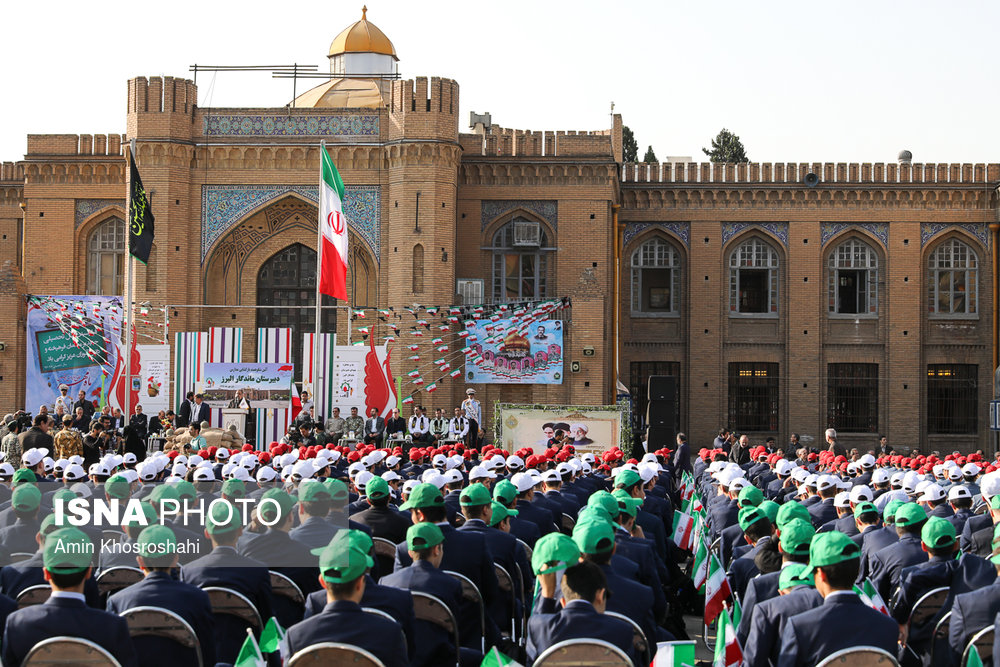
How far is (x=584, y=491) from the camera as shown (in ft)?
39.4

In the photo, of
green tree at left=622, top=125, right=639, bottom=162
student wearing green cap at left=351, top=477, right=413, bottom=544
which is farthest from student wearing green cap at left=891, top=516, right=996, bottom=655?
green tree at left=622, top=125, right=639, bottom=162

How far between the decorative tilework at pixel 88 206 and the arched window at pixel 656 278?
1299cm

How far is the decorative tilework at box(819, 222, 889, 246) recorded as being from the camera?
30641 mm

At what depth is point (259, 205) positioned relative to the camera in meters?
27.2

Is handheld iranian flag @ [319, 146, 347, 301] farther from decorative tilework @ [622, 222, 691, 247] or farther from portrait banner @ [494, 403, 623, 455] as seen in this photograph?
decorative tilework @ [622, 222, 691, 247]

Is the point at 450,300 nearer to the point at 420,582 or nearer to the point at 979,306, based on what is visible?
the point at 979,306

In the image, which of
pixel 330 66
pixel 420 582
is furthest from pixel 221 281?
pixel 420 582

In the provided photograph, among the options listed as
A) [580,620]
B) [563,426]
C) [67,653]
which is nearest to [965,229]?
[563,426]

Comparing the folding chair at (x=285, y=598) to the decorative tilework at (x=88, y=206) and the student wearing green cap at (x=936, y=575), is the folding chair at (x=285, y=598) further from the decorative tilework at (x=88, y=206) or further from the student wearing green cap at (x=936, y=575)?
the decorative tilework at (x=88, y=206)

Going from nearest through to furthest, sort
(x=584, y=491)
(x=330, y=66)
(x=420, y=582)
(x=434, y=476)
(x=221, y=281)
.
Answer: (x=420, y=582) → (x=434, y=476) → (x=584, y=491) → (x=221, y=281) → (x=330, y=66)

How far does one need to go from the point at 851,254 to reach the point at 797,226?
163cm

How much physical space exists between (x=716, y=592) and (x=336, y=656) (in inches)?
174

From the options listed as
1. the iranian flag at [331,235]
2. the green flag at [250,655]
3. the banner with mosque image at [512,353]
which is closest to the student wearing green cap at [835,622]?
the green flag at [250,655]

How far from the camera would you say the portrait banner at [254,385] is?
81.9ft
